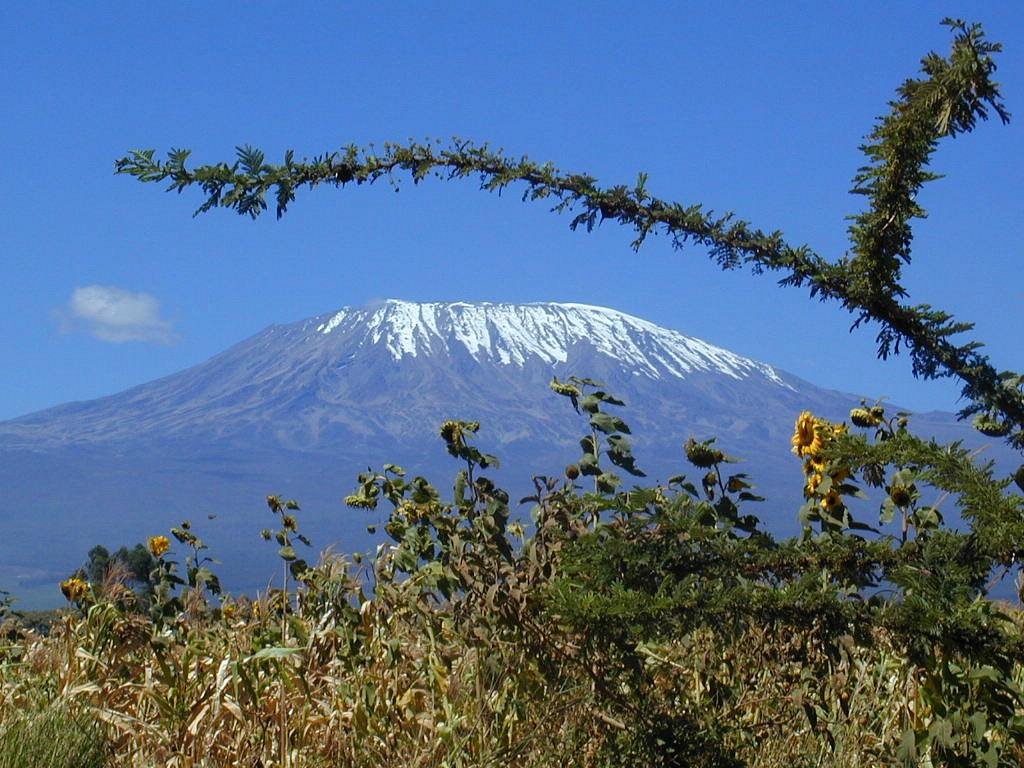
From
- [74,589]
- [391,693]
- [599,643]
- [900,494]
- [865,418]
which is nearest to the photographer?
[599,643]

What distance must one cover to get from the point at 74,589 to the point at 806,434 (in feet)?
11.9

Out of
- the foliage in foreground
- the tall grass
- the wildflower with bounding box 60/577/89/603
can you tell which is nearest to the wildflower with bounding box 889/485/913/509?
the foliage in foreground

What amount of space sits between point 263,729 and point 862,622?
74.8 inches

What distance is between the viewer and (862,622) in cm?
274

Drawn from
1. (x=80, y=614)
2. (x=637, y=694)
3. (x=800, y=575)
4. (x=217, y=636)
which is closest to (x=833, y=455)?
(x=800, y=575)

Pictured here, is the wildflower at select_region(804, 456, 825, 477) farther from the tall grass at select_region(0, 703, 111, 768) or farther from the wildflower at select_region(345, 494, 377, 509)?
the tall grass at select_region(0, 703, 111, 768)

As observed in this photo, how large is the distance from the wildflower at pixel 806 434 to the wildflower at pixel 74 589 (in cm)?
345

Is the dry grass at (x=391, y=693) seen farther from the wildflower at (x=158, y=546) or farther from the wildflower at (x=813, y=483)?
the wildflower at (x=158, y=546)

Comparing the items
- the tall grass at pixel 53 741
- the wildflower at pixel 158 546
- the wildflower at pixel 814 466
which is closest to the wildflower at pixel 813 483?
the wildflower at pixel 814 466

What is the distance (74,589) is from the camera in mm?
5957

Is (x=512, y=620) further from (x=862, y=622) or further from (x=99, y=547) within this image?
(x=99, y=547)

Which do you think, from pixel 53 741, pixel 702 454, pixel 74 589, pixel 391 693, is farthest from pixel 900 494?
pixel 74 589

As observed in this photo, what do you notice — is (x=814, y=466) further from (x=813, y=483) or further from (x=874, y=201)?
(x=874, y=201)

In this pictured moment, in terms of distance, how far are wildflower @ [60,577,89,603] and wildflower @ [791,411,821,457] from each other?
136 inches
